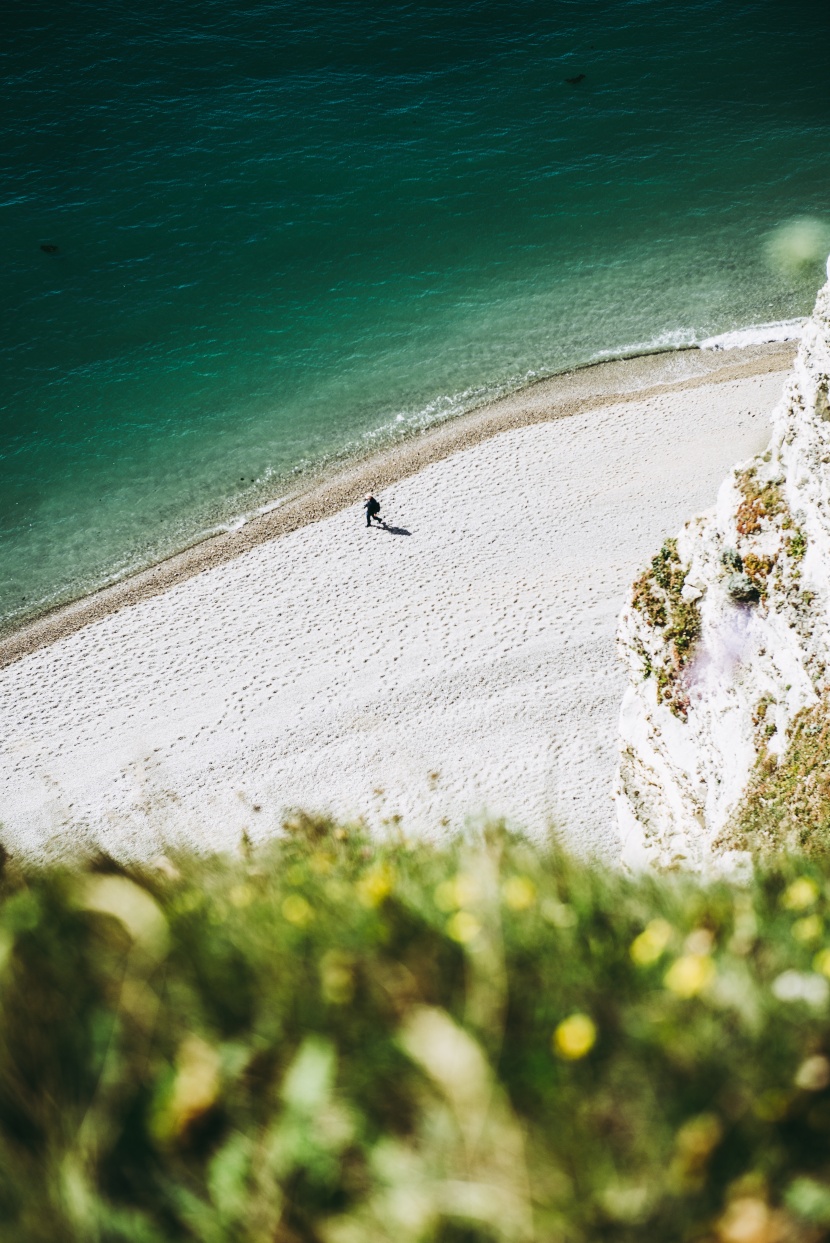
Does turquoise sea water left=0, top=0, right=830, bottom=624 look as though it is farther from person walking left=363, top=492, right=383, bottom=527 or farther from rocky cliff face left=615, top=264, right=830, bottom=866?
rocky cliff face left=615, top=264, right=830, bottom=866

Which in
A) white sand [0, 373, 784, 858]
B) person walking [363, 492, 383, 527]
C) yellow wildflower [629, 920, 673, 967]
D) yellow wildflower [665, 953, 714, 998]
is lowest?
white sand [0, 373, 784, 858]

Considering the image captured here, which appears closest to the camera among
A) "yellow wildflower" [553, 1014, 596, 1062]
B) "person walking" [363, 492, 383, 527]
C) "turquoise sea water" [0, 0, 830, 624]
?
"yellow wildflower" [553, 1014, 596, 1062]

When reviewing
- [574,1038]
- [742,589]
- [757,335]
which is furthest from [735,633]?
[757,335]

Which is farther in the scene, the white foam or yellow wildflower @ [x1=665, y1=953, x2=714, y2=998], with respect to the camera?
the white foam

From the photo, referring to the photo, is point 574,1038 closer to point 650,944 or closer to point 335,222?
point 650,944

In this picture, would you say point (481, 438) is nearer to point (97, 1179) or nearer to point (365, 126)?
point (365, 126)

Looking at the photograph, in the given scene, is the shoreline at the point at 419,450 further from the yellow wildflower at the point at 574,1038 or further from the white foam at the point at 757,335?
the yellow wildflower at the point at 574,1038

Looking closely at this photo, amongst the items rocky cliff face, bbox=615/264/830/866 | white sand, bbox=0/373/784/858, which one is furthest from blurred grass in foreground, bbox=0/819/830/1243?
white sand, bbox=0/373/784/858
